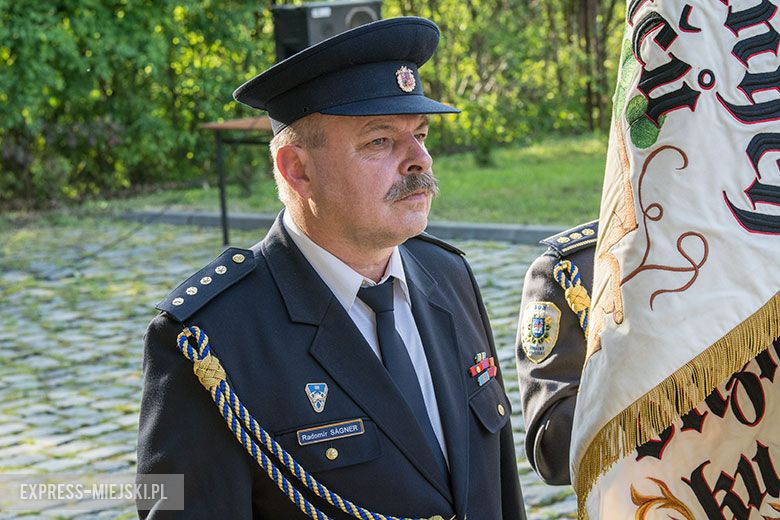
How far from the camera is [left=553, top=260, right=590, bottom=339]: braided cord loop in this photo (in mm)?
2746

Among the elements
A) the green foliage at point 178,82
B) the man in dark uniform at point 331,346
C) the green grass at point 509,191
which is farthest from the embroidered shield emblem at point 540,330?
the green foliage at point 178,82

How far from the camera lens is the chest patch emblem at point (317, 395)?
2.33m

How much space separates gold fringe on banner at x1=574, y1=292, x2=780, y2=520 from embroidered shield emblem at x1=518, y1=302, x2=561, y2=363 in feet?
2.06

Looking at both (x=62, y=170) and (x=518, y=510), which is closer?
(x=518, y=510)

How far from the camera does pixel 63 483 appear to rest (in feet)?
16.6

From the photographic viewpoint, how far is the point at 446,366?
252cm

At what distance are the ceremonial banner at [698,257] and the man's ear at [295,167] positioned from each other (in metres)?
0.65

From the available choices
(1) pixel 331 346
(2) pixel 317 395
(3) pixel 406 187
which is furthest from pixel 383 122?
(2) pixel 317 395

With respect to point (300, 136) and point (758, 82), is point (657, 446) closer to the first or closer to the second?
point (758, 82)

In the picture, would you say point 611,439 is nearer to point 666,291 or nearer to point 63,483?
point 666,291

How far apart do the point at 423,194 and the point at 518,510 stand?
81 centimetres

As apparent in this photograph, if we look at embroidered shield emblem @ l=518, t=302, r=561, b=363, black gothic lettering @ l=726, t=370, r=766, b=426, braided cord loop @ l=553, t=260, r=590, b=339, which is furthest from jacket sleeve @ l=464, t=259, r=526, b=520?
black gothic lettering @ l=726, t=370, r=766, b=426

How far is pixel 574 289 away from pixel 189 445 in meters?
1.02

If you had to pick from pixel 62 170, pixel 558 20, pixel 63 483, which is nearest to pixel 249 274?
pixel 63 483
